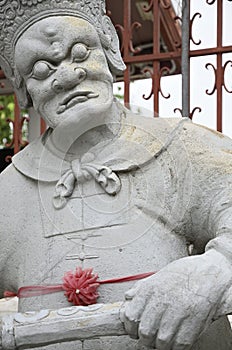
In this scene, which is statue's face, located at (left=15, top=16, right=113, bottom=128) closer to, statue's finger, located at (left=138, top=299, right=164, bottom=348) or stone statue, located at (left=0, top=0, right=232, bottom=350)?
stone statue, located at (left=0, top=0, right=232, bottom=350)

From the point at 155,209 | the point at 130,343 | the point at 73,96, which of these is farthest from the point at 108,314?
the point at 73,96

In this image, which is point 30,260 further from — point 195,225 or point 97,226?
point 195,225

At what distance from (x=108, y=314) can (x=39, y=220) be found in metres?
0.45

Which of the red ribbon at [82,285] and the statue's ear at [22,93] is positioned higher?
the statue's ear at [22,93]

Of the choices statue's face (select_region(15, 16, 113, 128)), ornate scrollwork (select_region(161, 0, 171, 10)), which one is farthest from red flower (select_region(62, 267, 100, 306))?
ornate scrollwork (select_region(161, 0, 171, 10))

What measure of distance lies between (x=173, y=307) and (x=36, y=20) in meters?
0.85

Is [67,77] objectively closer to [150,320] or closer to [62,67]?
[62,67]

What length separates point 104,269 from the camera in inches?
113

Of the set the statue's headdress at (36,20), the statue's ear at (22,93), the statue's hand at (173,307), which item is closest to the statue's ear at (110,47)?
the statue's headdress at (36,20)

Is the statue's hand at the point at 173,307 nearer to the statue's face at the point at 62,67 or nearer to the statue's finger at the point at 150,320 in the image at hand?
the statue's finger at the point at 150,320

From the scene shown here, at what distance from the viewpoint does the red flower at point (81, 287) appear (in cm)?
284

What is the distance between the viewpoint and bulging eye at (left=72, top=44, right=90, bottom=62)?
9.72ft

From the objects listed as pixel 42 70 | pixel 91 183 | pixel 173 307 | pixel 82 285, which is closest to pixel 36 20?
pixel 42 70

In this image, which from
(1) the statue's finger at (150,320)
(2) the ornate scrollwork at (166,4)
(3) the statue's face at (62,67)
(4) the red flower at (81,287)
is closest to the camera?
(1) the statue's finger at (150,320)
